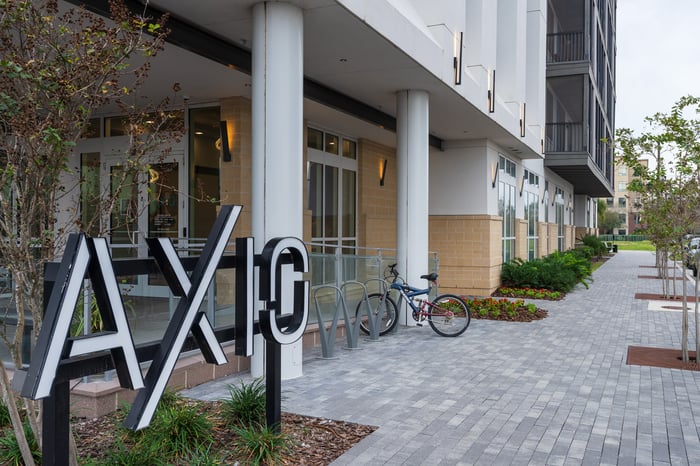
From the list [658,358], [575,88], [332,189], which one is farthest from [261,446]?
[575,88]

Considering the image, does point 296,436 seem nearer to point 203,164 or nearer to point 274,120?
point 274,120

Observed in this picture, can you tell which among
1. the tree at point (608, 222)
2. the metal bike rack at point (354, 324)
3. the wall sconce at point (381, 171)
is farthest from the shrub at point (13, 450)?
the tree at point (608, 222)

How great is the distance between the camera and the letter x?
146 inches

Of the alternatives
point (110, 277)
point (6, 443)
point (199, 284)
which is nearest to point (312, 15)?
point (199, 284)

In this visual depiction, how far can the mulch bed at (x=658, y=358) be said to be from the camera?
8.27 meters

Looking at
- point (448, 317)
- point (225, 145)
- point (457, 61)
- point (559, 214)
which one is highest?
point (457, 61)

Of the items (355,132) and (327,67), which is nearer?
(327,67)

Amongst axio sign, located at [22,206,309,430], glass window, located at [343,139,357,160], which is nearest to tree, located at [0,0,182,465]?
axio sign, located at [22,206,309,430]

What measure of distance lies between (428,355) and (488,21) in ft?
28.7

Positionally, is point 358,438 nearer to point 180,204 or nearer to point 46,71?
point 46,71

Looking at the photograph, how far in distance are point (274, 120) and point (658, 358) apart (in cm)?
627

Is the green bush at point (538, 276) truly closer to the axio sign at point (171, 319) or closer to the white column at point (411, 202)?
the white column at point (411, 202)

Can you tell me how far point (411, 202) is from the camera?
452 inches

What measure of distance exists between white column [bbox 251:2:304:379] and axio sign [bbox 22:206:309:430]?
1965 millimetres
